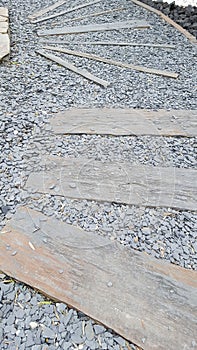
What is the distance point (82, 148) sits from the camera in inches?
74.5

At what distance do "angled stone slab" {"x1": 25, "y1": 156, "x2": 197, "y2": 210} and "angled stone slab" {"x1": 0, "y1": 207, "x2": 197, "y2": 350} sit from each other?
23cm

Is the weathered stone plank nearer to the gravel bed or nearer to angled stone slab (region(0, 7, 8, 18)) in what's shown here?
the gravel bed

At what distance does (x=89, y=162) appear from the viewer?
1.80 meters

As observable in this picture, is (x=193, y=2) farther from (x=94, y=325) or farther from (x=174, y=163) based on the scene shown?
(x=94, y=325)

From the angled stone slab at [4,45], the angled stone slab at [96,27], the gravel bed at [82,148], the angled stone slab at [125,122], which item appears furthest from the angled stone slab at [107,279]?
the angled stone slab at [96,27]

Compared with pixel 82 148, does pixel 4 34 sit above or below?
above

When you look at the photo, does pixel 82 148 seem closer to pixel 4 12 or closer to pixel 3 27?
pixel 3 27

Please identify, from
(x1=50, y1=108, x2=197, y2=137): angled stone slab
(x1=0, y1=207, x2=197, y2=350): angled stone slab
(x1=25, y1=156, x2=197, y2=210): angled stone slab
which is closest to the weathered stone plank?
(x1=50, y1=108, x2=197, y2=137): angled stone slab

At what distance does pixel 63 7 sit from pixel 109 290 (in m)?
3.41

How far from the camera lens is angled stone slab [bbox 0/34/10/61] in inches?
100

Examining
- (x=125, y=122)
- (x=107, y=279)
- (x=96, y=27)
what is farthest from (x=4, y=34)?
(x=107, y=279)

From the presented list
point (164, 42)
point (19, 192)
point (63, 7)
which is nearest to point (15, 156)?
point (19, 192)

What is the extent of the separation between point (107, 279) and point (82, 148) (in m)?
0.86

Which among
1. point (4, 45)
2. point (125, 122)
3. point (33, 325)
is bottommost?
point (33, 325)
